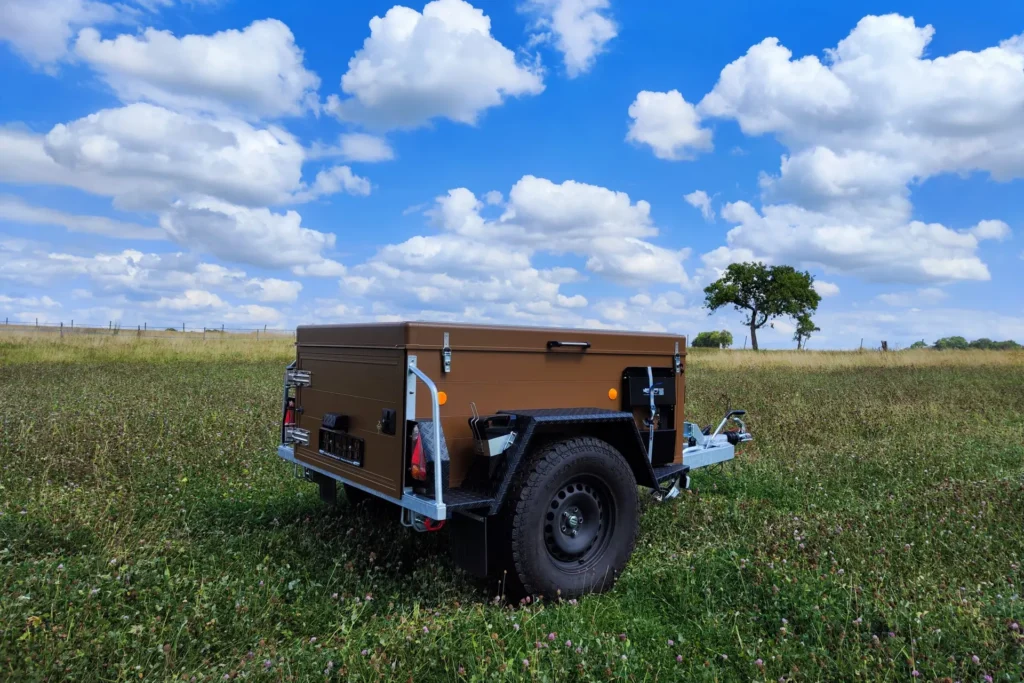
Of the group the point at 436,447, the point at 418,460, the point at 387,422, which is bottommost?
the point at 418,460

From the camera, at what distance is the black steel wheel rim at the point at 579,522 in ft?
15.0

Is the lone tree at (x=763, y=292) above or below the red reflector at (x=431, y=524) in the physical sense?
above

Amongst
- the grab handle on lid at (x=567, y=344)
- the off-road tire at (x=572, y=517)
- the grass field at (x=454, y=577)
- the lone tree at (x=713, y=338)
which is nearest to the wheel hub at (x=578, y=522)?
the off-road tire at (x=572, y=517)

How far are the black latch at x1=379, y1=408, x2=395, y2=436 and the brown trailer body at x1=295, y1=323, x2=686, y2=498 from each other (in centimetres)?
3

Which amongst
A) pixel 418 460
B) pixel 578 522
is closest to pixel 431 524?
pixel 418 460

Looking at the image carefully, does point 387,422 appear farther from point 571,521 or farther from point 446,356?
point 571,521

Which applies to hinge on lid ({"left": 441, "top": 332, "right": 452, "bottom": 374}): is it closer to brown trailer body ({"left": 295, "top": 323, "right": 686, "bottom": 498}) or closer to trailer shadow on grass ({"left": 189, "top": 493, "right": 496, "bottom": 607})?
brown trailer body ({"left": 295, "top": 323, "right": 686, "bottom": 498})

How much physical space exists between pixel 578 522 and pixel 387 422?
5.24 feet

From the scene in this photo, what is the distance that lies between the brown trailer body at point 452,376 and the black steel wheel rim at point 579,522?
2.25 feet

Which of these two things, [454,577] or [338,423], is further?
[338,423]

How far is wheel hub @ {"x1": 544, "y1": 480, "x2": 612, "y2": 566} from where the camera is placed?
4.58 meters

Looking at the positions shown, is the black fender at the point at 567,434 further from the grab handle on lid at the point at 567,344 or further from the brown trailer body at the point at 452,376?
the grab handle on lid at the point at 567,344

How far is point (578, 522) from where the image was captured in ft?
15.6

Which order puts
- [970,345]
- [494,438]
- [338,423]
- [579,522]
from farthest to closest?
[970,345] → [338,423] → [579,522] → [494,438]
